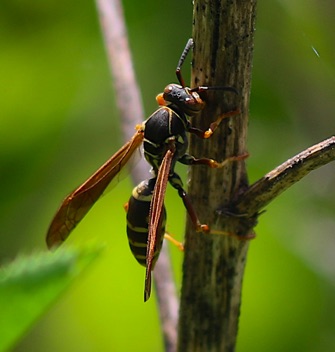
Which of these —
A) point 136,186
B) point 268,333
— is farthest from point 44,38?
point 268,333

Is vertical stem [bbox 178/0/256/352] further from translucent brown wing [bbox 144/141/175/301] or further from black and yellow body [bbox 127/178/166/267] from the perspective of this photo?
black and yellow body [bbox 127/178/166/267]

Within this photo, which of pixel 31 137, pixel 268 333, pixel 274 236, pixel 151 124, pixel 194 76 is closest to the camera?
pixel 194 76

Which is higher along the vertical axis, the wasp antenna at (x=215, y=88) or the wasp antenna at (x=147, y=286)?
the wasp antenna at (x=215, y=88)

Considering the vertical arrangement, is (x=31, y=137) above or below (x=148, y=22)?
below

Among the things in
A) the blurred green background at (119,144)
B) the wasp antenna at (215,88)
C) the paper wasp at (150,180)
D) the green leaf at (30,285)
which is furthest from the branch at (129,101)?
the blurred green background at (119,144)

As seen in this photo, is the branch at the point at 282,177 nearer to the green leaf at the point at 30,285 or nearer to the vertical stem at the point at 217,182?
the vertical stem at the point at 217,182

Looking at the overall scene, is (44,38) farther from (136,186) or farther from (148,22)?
(136,186)

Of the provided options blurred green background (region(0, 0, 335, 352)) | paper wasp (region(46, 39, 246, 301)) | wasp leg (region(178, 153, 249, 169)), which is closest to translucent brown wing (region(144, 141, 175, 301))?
paper wasp (region(46, 39, 246, 301))
